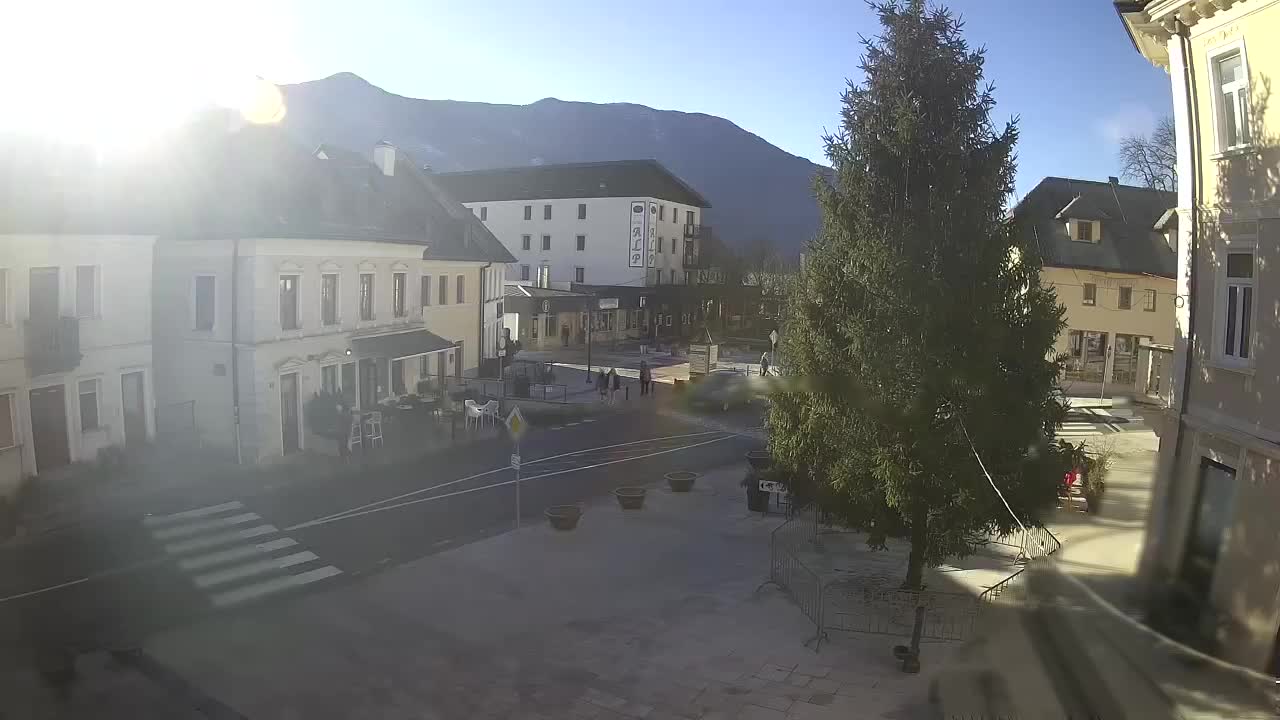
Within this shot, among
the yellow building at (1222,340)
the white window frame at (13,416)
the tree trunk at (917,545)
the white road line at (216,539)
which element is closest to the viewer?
the yellow building at (1222,340)

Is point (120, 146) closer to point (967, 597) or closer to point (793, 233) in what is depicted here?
point (967, 597)

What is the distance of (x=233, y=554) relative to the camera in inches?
582

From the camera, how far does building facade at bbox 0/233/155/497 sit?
17.1 meters

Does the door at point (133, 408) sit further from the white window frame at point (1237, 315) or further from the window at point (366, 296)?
the white window frame at point (1237, 315)

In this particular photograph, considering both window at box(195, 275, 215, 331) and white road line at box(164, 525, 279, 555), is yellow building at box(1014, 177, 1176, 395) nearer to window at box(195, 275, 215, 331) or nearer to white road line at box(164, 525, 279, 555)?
white road line at box(164, 525, 279, 555)

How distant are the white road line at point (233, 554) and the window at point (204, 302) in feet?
30.4

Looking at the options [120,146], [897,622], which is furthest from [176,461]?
[897,622]

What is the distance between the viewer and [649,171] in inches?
2653

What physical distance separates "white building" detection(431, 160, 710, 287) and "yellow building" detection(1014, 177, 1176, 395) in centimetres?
4896

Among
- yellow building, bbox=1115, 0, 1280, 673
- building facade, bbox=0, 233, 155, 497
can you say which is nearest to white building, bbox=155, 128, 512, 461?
building facade, bbox=0, 233, 155, 497

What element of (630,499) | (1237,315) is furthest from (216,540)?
(1237,315)

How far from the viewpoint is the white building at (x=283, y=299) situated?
871 inches

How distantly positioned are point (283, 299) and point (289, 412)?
3087 mm

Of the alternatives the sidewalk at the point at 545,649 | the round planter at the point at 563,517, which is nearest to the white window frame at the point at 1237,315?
the sidewalk at the point at 545,649
